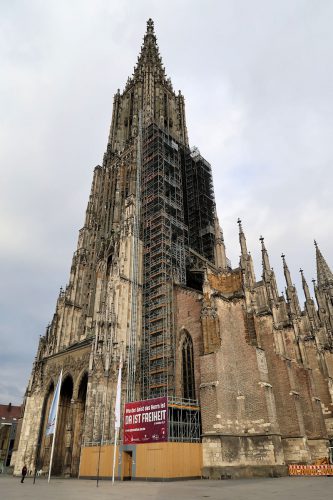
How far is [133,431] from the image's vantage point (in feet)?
69.9

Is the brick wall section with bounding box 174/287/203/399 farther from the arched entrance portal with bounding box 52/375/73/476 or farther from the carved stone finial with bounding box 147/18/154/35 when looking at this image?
the carved stone finial with bounding box 147/18/154/35

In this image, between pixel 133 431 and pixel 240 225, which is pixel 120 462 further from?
pixel 240 225

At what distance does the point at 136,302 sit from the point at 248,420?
13384mm

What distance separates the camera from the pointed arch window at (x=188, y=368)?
25875 mm

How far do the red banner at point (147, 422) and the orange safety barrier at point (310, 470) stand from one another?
793cm

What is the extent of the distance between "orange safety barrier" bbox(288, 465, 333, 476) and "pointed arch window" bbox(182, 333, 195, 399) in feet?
24.5

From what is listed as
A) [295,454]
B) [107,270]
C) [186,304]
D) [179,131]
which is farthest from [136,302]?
[179,131]

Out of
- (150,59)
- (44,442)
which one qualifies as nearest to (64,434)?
(44,442)

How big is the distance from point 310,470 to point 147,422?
970cm

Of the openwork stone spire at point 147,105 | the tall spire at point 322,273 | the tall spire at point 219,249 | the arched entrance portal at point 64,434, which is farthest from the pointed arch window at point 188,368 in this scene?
the tall spire at point 322,273

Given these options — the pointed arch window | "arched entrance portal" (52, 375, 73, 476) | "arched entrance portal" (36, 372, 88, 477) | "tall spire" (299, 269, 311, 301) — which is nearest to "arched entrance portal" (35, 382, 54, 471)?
"arched entrance portal" (36, 372, 88, 477)

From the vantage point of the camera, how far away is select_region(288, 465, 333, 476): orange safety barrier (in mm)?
19984

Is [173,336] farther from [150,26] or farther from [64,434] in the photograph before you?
[150,26]

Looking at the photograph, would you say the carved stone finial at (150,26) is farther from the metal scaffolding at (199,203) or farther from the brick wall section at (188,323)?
the brick wall section at (188,323)
